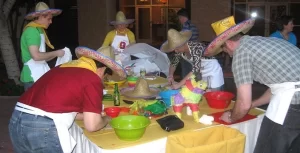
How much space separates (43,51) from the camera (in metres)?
4.30

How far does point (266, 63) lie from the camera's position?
8.50 feet

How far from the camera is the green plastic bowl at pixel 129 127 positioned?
8.30 ft

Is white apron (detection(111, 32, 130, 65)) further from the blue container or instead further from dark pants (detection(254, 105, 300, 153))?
dark pants (detection(254, 105, 300, 153))

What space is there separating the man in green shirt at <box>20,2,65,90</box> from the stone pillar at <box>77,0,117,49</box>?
24.8 feet

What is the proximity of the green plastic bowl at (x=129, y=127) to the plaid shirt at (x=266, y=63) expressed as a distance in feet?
2.43

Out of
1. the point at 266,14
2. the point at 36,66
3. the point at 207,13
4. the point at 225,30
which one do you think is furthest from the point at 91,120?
the point at 266,14

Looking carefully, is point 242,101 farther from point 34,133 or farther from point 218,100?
point 34,133

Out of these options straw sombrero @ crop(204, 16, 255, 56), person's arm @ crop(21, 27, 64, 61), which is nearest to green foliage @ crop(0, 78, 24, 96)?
person's arm @ crop(21, 27, 64, 61)

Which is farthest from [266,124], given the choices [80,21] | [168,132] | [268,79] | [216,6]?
[80,21]

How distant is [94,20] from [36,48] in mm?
8390

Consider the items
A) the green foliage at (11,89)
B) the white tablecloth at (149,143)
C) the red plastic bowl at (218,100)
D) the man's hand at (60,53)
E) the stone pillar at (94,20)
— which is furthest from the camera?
the stone pillar at (94,20)

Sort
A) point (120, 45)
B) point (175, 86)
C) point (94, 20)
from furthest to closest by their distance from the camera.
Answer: point (94, 20) < point (120, 45) < point (175, 86)

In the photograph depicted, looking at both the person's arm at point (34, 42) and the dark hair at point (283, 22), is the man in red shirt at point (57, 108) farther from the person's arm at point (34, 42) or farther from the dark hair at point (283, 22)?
the dark hair at point (283, 22)

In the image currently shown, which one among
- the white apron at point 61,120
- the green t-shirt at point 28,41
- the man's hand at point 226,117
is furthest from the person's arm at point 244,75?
the green t-shirt at point 28,41
